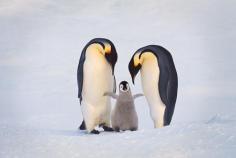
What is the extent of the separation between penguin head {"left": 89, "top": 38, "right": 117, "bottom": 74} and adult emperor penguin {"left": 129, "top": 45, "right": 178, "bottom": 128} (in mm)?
89

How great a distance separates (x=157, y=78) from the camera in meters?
2.47

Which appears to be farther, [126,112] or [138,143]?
[126,112]

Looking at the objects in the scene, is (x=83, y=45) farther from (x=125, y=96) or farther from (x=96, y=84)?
(x=125, y=96)

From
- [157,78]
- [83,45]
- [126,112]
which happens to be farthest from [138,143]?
[83,45]

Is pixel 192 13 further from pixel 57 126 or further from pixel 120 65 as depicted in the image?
pixel 57 126

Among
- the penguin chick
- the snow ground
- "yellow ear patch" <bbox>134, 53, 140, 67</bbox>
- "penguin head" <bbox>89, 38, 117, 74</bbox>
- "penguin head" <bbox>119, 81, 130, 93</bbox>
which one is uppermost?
"penguin head" <bbox>89, 38, 117, 74</bbox>

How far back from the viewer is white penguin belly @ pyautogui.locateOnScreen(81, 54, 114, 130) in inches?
94.0

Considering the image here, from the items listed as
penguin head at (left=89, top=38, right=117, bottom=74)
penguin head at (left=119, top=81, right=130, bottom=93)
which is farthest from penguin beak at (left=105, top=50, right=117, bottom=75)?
penguin head at (left=119, top=81, right=130, bottom=93)

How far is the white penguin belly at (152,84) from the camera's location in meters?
2.43

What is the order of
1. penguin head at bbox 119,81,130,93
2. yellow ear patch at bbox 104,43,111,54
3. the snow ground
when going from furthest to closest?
yellow ear patch at bbox 104,43,111,54, penguin head at bbox 119,81,130,93, the snow ground

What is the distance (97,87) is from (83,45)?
20cm

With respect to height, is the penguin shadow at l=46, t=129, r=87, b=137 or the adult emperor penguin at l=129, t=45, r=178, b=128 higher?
the adult emperor penguin at l=129, t=45, r=178, b=128

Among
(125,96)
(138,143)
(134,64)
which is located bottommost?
(138,143)

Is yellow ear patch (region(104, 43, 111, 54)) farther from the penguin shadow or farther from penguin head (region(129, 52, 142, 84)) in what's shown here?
the penguin shadow
